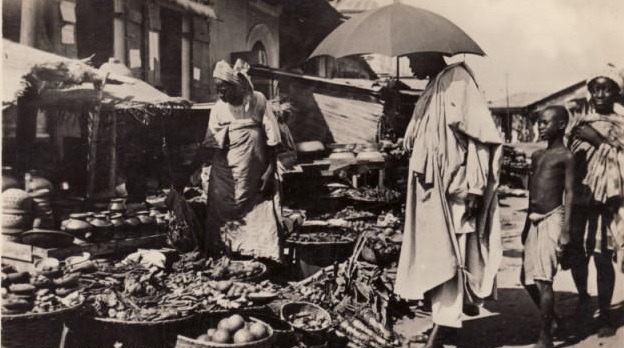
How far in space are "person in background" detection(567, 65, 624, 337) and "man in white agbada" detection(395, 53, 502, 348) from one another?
909 millimetres

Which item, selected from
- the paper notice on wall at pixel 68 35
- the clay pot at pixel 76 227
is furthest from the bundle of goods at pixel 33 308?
the paper notice on wall at pixel 68 35

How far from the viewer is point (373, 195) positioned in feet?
27.0

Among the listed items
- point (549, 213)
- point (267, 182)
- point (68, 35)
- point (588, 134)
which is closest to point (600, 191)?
point (588, 134)

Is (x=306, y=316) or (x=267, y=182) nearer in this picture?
(x=306, y=316)

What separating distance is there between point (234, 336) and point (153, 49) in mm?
5604

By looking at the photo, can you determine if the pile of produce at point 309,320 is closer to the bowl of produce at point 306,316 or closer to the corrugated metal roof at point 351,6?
the bowl of produce at point 306,316

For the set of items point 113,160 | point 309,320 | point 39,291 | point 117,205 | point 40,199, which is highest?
point 113,160

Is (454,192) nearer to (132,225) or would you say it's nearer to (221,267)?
(221,267)

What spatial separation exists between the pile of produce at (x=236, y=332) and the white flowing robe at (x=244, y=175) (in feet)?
5.76

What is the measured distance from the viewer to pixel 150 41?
8047 millimetres

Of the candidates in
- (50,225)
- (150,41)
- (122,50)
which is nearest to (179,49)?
(150,41)

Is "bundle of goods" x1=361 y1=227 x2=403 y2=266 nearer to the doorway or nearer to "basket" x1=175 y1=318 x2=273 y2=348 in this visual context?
"basket" x1=175 y1=318 x2=273 y2=348

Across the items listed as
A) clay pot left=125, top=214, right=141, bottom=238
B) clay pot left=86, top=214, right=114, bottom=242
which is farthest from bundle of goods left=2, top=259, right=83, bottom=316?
clay pot left=125, top=214, right=141, bottom=238

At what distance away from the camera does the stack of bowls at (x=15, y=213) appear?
4.38 meters
